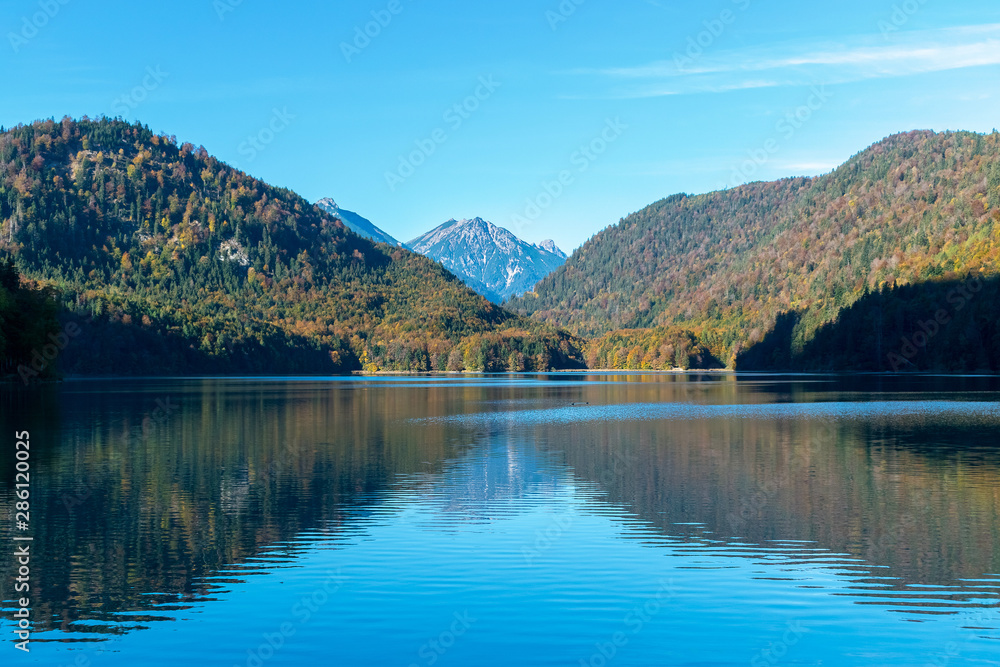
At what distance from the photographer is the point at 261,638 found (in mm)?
20797

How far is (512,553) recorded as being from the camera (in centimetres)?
2923

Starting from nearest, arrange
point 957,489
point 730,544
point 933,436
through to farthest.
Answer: point 730,544 → point 957,489 → point 933,436

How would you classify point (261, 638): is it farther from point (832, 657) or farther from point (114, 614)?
point (832, 657)

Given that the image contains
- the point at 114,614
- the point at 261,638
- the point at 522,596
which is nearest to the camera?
the point at 261,638

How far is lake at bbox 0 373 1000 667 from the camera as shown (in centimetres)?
2050

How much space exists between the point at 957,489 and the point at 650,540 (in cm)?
1804

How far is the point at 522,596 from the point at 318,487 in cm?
2071

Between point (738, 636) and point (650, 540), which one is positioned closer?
point (738, 636)

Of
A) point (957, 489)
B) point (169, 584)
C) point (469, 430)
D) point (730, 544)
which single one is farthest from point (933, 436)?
point (169, 584)

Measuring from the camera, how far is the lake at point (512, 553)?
2050 cm

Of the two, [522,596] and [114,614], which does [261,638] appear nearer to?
[114,614]

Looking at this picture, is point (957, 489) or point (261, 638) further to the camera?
point (957, 489)

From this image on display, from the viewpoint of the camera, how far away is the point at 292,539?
31328 millimetres

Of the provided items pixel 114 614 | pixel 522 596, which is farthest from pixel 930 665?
pixel 114 614
